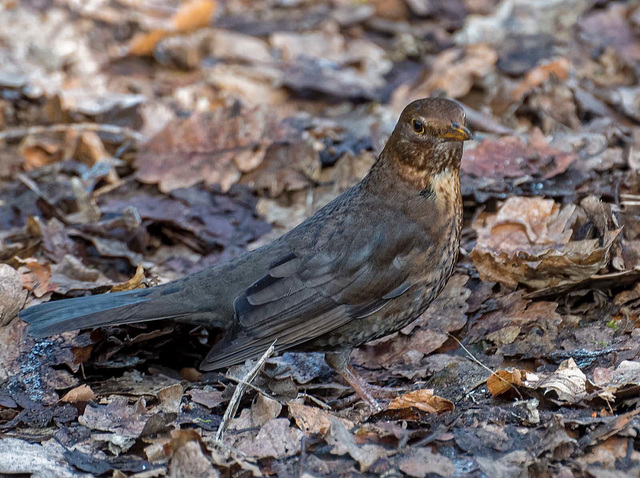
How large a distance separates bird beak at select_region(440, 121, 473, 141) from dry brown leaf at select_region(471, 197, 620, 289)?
0.77 meters

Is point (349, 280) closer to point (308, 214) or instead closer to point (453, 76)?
point (308, 214)

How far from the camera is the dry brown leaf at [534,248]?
14.0 feet

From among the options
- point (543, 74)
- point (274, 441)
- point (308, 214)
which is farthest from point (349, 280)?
point (543, 74)

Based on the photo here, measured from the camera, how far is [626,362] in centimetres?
366

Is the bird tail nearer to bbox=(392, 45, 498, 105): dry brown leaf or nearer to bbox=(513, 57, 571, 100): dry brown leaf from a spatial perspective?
bbox=(392, 45, 498, 105): dry brown leaf

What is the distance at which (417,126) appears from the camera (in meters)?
4.23

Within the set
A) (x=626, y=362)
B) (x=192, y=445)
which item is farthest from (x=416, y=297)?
(x=192, y=445)

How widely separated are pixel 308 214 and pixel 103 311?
7.20ft

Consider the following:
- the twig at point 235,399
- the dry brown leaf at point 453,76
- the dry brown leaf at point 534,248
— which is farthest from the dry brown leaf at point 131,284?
the dry brown leaf at point 453,76

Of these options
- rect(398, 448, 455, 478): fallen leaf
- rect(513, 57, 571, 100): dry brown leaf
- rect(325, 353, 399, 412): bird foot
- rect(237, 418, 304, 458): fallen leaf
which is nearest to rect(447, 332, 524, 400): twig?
rect(325, 353, 399, 412): bird foot

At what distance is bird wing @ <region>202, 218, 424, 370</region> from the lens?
13.6ft

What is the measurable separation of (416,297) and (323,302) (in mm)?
506

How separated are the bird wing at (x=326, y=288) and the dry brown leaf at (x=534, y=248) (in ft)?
2.01

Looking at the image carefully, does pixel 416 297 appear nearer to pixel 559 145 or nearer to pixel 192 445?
pixel 192 445
